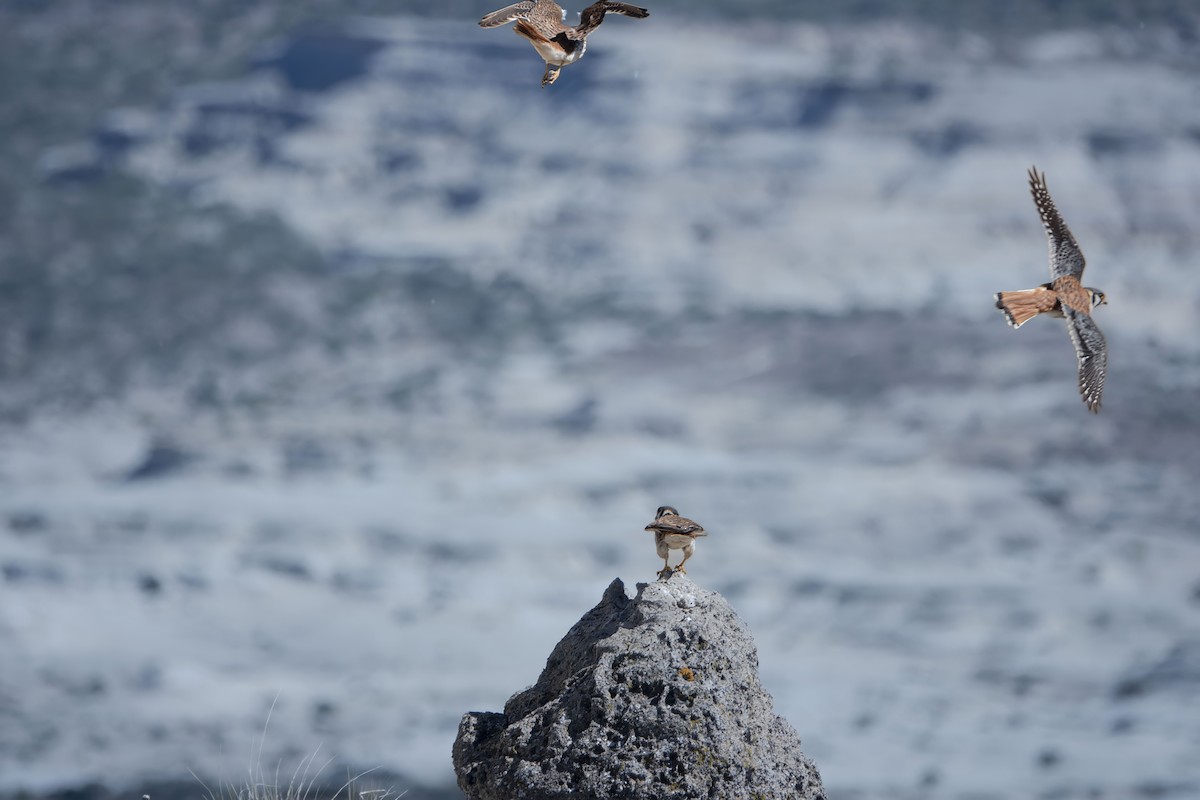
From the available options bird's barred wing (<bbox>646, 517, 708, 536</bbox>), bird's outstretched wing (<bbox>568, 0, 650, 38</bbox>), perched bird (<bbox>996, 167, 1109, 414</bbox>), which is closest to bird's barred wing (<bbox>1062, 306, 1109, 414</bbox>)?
perched bird (<bbox>996, 167, 1109, 414</bbox>)

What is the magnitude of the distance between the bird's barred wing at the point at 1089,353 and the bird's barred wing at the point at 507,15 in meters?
4.44

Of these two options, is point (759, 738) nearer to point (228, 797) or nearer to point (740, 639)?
point (740, 639)

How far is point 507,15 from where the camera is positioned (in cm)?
697

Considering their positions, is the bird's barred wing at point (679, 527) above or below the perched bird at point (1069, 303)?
below

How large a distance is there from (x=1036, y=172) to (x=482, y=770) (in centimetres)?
625

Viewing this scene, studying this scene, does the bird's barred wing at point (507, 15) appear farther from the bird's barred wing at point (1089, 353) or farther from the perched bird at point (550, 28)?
the bird's barred wing at point (1089, 353)

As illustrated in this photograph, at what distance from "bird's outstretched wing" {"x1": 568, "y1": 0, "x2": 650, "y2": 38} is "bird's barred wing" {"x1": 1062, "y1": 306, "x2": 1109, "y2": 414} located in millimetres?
3924

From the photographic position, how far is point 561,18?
7.36 meters

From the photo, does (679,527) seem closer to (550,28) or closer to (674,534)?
(674,534)

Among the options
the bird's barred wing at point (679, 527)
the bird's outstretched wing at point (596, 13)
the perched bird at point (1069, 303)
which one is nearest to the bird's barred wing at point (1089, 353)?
the perched bird at point (1069, 303)

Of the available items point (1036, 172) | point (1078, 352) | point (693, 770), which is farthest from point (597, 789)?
point (1036, 172)

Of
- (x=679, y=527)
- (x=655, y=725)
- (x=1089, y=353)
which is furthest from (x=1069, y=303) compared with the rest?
(x=655, y=725)

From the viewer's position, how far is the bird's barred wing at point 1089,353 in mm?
8719

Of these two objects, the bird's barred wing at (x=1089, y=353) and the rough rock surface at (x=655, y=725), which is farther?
the bird's barred wing at (x=1089, y=353)
